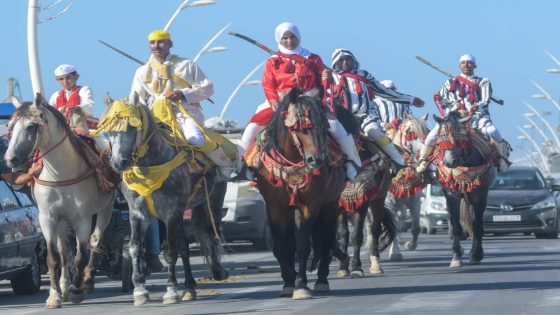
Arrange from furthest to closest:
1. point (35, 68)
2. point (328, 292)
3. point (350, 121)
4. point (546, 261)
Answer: point (35, 68), point (546, 261), point (350, 121), point (328, 292)

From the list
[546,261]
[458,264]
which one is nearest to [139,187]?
[458,264]

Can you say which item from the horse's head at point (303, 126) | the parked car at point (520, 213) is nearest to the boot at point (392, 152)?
the horse's head at point (303, 126)

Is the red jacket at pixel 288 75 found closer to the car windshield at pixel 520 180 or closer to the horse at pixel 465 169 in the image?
the horse at pixel 465 169

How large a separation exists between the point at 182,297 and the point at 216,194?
220 cm

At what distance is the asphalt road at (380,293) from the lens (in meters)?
15.5

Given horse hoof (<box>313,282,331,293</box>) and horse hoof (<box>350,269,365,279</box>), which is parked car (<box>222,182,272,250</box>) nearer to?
horse hoof (<box>350,269,365,279</box>)

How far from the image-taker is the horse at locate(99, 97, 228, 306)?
54.1 ft

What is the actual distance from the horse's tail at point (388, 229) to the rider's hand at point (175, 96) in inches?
228

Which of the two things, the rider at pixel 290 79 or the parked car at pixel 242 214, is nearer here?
the rider at pixel 290 79

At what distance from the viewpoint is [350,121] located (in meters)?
19.1

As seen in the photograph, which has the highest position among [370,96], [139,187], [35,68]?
[35,68]

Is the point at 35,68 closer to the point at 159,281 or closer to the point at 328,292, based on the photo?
the point at 159,281

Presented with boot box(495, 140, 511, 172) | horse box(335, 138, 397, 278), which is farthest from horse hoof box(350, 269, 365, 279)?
boot box(495, 140, 511, 172)

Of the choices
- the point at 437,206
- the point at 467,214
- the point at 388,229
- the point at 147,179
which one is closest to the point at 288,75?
the point at 147,179
